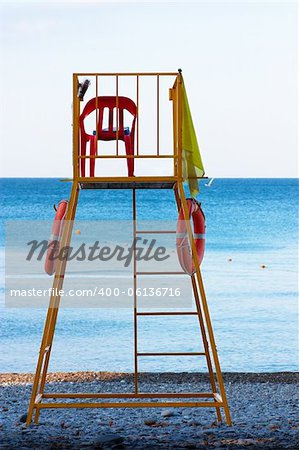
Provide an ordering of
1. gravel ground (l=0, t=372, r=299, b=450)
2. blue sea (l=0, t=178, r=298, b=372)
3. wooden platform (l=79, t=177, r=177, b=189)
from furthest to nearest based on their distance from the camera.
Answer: blue sea (l=0, t=178, r=298, b=372) < wooden platform (l=79, t=177, r=177, b=189) < gravel ground (l=0, t=372, r=299, b=450)

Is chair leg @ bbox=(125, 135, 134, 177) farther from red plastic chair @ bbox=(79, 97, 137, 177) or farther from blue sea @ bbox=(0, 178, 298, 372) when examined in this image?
blue sea @ bbox=(0, 178, 298, 372)

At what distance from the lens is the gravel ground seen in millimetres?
6547

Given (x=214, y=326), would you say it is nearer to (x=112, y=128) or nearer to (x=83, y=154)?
(x=83, y=154)

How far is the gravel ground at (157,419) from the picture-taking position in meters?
6.55

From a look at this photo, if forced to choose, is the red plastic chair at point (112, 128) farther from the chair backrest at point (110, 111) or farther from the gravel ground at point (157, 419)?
the gravel ground at point (157, 419)

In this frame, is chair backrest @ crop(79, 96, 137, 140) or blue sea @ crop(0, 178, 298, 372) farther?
blue sea @ crop(0, 178, 298, 372)

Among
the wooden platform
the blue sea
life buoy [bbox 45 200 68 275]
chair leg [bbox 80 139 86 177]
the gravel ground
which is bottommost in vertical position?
the blue sea

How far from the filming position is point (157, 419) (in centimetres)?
779

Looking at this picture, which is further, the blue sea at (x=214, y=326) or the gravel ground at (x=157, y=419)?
the blue sea at (x=214, y=326)

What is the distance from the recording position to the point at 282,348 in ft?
43.9

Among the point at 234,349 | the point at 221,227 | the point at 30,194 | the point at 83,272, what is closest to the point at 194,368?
the point at 234,349

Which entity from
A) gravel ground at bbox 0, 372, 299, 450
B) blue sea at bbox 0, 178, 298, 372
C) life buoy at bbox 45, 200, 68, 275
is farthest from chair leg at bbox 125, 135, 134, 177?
blue sea at bbox 0, 178, 298, 372

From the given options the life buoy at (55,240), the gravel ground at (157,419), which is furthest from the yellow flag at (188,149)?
the gravel ground at (157,419)

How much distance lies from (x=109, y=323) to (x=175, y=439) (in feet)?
27.9
